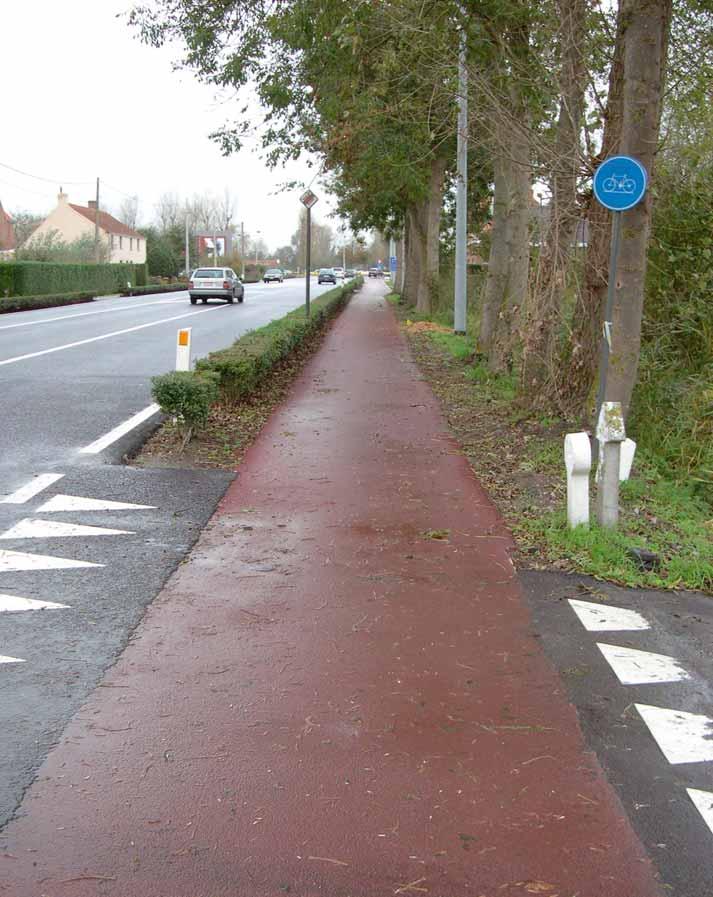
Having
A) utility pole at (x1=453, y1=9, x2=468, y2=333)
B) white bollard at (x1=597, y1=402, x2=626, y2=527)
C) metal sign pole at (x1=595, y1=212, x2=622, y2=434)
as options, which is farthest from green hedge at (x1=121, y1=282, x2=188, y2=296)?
white bollard at (x1=597, y1=402, x2=626, y2=527)

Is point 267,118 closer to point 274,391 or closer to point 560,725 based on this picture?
point 274,391

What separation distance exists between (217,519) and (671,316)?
22.4 ft

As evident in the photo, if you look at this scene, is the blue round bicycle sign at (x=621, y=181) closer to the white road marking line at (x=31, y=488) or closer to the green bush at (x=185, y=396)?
the green bush at (x=185, y=396)

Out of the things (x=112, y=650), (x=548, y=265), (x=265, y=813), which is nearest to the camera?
(x=265, y=813)

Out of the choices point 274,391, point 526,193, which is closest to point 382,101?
point 526,193

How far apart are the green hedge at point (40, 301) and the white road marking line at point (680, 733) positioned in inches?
1315

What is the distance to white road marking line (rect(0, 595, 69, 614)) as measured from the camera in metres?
4.96

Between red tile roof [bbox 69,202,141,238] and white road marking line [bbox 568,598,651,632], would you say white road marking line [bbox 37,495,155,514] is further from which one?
red tile roof [bbox 69,202,141,238]

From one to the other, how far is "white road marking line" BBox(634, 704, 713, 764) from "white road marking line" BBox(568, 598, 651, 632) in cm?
96

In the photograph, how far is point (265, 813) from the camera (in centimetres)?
316

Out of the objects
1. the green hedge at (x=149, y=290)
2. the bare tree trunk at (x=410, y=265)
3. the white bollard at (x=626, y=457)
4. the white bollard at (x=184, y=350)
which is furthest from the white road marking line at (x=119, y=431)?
the green hedge at (x=149, y=290)

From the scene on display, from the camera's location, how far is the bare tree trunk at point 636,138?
755 cm

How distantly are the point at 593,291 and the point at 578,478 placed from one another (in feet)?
13.2

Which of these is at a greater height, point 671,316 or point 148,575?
point 671,316
